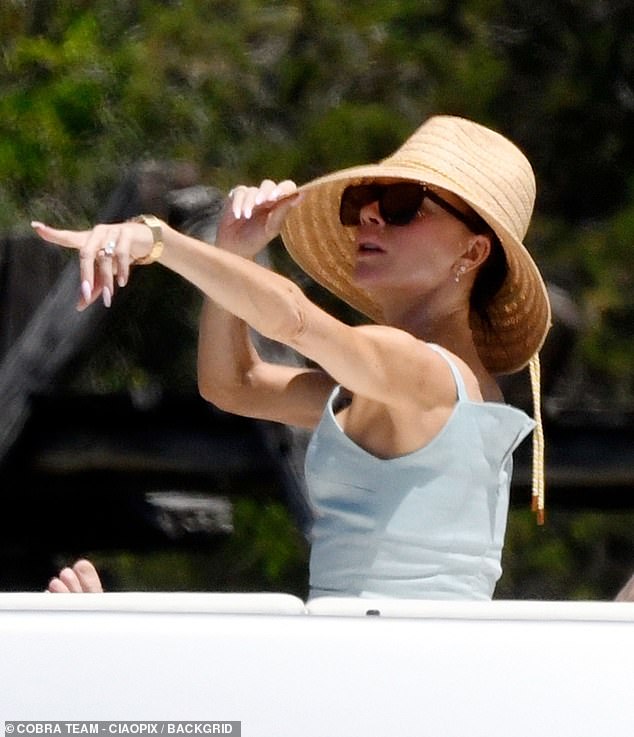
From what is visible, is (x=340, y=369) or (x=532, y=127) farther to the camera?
(x=532, y=127)

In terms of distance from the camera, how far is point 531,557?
5.52 m

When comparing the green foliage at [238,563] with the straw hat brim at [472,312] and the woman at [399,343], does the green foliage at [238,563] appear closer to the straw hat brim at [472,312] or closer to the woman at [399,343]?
the straw hat brim at [472,312]

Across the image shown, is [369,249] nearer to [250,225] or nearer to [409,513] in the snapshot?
[250,225]

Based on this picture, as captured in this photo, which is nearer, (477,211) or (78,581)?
(78,581)

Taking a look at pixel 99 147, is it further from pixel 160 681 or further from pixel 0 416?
pixel 160 681

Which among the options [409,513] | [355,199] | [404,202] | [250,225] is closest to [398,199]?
[404,202]

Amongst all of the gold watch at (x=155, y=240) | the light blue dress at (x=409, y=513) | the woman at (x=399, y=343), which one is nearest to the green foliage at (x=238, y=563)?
the woman at (x=399, y=343)

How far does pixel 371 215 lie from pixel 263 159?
302cm

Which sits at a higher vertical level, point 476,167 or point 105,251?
point 105,251

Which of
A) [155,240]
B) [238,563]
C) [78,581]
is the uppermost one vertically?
[155,240]

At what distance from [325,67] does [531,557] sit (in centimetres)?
175

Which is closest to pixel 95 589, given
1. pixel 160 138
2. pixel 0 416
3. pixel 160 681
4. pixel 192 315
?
pixel 160 681

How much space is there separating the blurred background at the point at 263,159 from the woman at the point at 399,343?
79.6 inches

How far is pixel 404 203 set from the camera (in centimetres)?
220
